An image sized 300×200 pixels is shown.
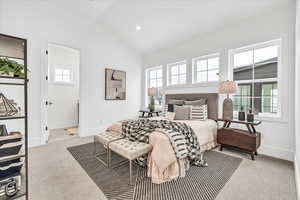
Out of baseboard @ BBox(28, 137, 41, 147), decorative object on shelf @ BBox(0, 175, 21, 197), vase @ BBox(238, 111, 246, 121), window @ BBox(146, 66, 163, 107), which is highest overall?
window @ BBox(146, 66, 163, 107)

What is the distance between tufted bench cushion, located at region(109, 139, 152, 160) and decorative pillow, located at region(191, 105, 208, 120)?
65.8 inches

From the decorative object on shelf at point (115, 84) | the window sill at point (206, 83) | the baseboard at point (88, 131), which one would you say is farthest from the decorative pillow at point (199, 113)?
the baseboard at point (88, 131)

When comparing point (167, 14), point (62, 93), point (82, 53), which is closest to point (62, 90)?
point (62, 93)

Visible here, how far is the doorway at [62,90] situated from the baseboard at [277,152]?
4.91 meters

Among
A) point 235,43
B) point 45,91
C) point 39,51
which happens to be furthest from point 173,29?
point 45,91

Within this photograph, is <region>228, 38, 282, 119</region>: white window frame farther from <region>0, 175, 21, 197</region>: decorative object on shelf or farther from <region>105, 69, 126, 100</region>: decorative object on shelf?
A: <region>0, 175, 21, 197</region>: decorative object on shelf

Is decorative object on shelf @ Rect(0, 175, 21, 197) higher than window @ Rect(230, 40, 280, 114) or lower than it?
lower

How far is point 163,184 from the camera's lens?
70.2 inches

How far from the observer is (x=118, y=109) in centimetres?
479

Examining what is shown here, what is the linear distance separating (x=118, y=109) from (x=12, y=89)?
2666mm

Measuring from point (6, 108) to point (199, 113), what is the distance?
3157mm

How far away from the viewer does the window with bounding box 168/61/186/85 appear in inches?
170

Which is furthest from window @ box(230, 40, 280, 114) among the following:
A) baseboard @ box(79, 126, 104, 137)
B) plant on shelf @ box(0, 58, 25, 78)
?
baseboard @ box(79, 126, 104, 137)

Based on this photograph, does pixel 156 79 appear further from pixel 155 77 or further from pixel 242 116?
pixel 242 116
